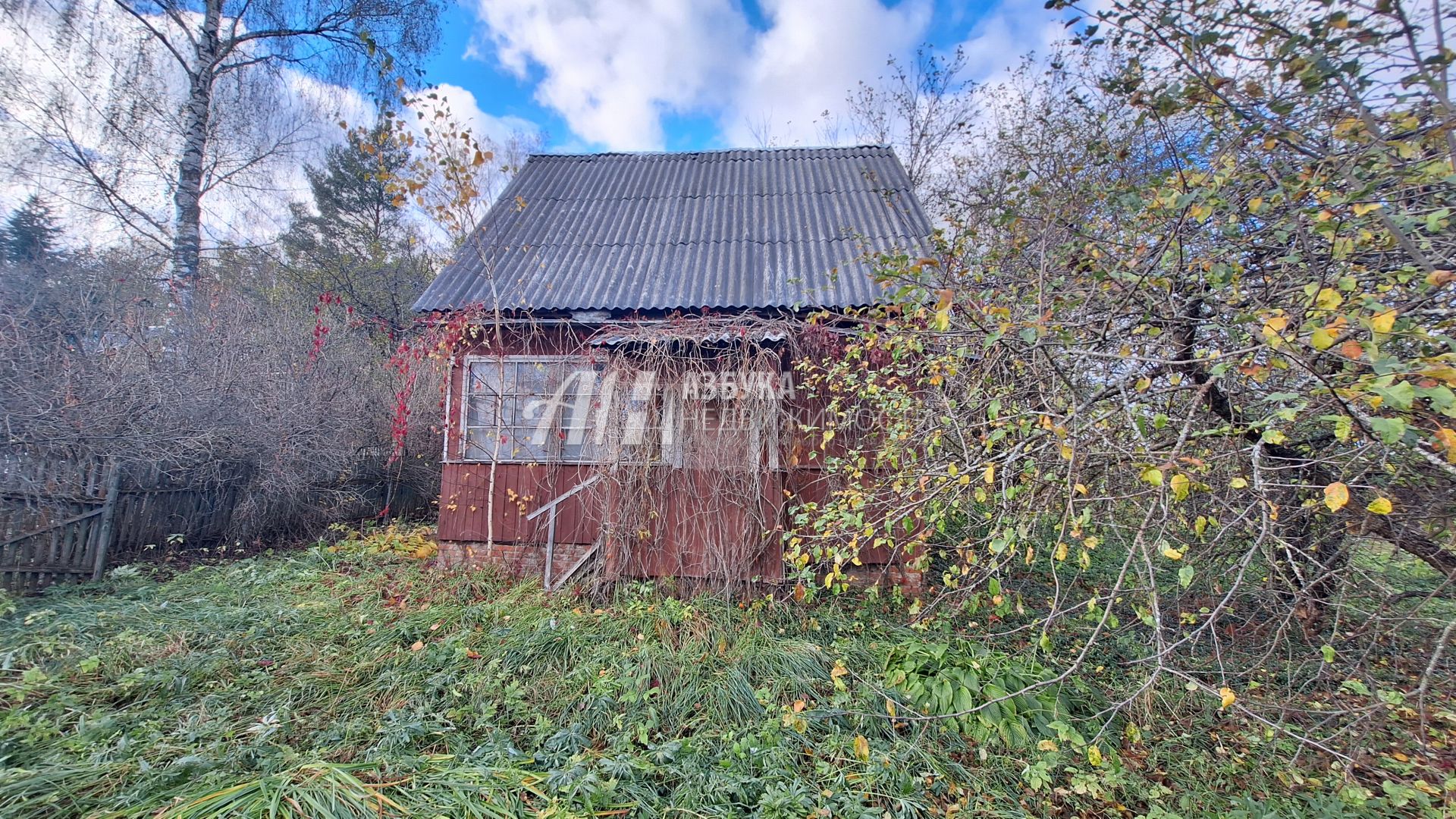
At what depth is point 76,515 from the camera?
17.1ft

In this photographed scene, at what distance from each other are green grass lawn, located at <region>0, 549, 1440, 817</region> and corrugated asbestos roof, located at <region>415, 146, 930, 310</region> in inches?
125

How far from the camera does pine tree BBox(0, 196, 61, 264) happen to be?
9992mm

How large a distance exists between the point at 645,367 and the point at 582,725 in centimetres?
284

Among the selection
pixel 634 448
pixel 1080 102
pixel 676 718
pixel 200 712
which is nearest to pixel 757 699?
pixel 676 718

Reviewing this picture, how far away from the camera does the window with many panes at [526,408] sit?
229 inches

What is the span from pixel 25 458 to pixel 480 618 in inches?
172

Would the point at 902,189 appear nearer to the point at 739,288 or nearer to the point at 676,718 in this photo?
the point at 739,288

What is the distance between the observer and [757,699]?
3.56 m

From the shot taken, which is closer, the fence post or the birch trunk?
the fence post

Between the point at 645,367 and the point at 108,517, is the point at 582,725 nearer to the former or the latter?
the point at 645,367

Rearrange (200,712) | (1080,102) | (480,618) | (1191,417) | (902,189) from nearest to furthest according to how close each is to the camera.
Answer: (1191,417) < (200,712) < (1080,102) < (480,618) < (902,189)

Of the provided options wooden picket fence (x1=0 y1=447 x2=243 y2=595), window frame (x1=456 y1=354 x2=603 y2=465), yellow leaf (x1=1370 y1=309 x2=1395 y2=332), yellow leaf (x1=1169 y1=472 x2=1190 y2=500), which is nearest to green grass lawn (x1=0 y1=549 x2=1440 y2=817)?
wooden picket fence (x1=0 y1=447 x2=243 y2=595)

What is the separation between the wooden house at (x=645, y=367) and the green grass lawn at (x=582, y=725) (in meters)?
0.92

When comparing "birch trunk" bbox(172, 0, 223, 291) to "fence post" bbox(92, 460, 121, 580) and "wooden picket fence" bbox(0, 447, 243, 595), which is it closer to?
"wooden picket fence" bbox(0, 447, 243, 595)
